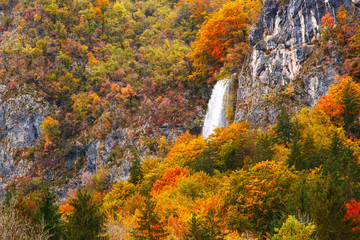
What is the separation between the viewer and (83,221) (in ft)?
38.9

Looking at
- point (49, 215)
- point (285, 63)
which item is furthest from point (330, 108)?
point (49, 215)

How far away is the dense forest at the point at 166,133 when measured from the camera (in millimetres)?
12586

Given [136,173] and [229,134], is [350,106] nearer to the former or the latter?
[229,134]

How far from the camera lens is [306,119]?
83.7 feet

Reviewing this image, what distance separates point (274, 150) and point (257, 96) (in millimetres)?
10622

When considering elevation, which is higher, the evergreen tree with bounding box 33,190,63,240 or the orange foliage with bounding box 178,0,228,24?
the orange foliage with bounding box 178,0,228,24

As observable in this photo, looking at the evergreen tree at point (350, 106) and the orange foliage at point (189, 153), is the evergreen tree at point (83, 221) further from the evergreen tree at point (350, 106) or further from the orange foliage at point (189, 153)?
the evergreen tree at point (350, 106)

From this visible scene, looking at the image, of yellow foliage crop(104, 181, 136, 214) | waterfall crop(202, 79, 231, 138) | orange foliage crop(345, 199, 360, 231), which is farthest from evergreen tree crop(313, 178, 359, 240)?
waterfall crop(202, 79, 231, 138)

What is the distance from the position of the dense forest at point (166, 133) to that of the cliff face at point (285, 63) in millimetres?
1337

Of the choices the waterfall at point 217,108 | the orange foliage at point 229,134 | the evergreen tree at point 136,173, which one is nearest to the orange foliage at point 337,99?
the orange foliage at point 229,134

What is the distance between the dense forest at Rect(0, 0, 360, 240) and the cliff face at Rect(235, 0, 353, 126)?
134 cm

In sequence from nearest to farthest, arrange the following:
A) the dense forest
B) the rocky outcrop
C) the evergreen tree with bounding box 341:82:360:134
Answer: the dense forest, the evergreen tree with bounding box 341:82:360:134, the rocky outcrop

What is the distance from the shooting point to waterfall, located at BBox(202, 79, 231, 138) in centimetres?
3661

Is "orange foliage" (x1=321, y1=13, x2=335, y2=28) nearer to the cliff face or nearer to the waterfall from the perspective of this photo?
the cliff face
